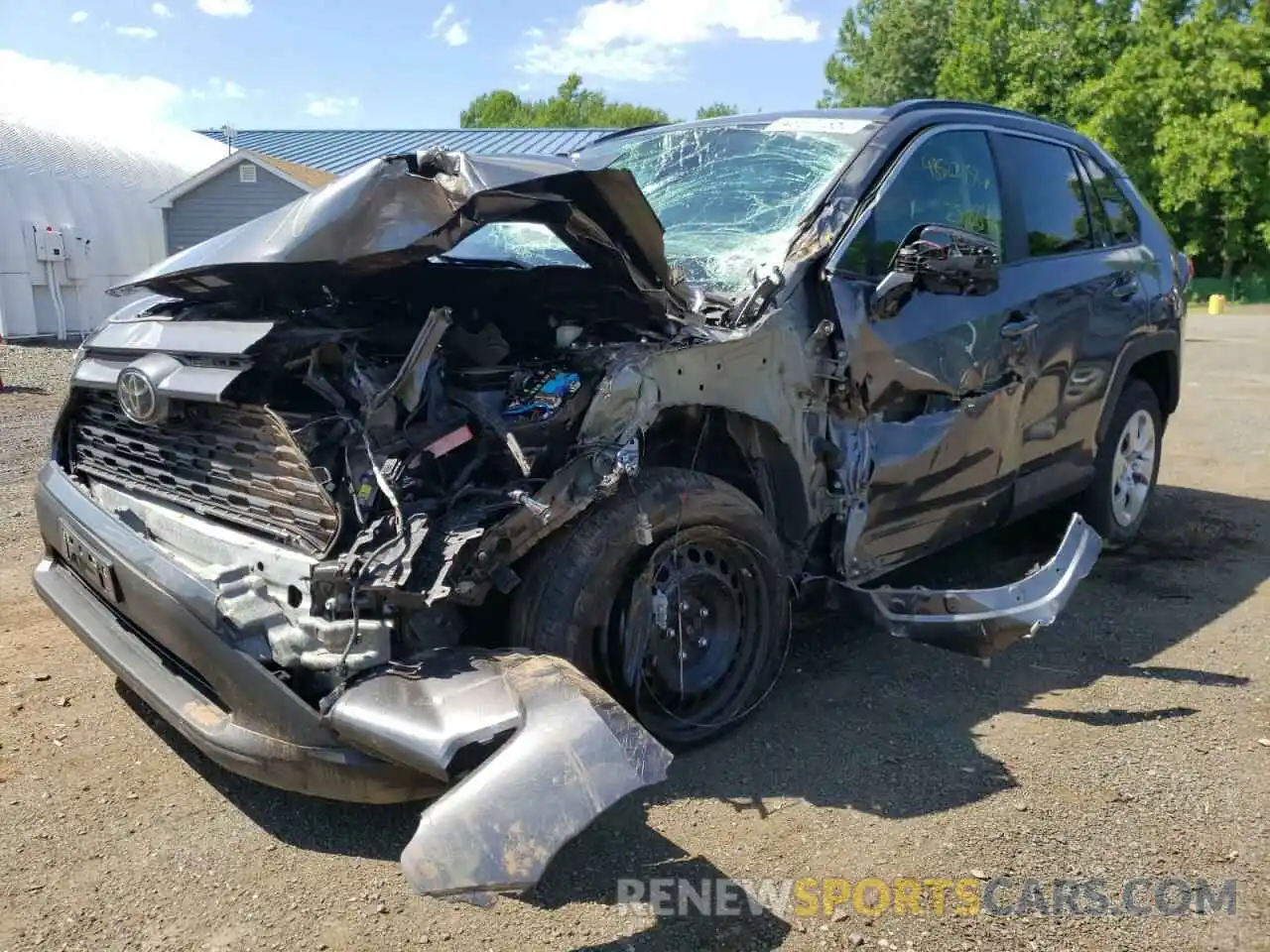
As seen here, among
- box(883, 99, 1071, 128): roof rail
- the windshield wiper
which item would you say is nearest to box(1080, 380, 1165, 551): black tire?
box(883, 99, 1071, 128): roof rail

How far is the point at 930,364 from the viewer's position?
3.88 meters

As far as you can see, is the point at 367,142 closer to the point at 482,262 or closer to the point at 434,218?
the point at 482,262

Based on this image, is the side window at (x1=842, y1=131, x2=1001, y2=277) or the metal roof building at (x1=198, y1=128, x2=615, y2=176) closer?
the side window at (x1=842, y1=131, x2=1001, y2=277)

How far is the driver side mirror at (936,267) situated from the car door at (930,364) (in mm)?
32

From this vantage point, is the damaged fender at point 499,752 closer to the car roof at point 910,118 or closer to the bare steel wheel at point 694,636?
the bare steel wheel at point 694,636

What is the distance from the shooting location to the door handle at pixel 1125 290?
504cm

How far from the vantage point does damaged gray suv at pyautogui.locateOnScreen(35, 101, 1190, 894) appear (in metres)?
2.63

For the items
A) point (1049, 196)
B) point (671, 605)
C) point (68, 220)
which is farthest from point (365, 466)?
point (68, 220)

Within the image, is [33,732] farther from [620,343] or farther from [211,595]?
[620,343]

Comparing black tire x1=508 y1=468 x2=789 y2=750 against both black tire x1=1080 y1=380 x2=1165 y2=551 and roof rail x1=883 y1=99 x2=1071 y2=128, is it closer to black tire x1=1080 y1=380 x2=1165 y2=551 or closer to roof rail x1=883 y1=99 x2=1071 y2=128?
roof rail x1=883 y1=99 x2=1071 y2=128

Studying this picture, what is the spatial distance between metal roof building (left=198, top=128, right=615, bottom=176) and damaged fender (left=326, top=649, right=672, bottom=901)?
25333 mm

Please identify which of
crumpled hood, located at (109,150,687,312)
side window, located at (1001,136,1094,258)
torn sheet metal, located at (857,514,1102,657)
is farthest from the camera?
side window, located at (1001,136,1094,258)

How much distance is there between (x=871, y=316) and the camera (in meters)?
3.70

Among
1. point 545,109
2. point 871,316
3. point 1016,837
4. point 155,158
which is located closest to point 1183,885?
point 1016,837
